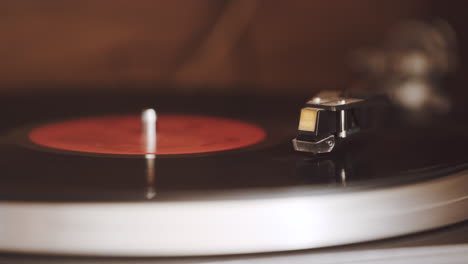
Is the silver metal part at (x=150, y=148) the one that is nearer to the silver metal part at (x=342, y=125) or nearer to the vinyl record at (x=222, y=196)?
the vinyl record at (x=222, y=196)

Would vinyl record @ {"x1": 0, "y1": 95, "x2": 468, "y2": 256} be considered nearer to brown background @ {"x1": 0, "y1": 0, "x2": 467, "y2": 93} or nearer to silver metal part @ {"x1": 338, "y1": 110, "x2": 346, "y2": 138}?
silver metal part @ {"x1": 338, "y1": 110, "x2": 346, "y2": 138}

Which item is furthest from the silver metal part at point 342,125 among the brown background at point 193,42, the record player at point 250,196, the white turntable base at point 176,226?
the brown background at point 193,42

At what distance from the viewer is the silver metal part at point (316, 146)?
56cm

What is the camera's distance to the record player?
1.45ft

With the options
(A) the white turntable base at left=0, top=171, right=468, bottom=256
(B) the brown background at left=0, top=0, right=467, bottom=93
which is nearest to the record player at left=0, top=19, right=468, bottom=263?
(A) the white turntable base at left=0, top=171, right=468, bottom=256

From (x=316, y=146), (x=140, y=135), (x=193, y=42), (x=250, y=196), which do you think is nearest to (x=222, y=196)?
(x=250, y=196)

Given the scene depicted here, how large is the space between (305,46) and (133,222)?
3.11ft

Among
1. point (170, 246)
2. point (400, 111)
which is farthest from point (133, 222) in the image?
point (400, 111)

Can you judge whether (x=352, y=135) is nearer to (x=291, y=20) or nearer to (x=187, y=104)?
(x=187, y=104)

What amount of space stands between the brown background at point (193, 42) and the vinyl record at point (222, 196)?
2.09 ft

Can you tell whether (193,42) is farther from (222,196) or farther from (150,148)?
(222,196)

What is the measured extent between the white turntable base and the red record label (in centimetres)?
20

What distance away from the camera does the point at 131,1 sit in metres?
1.29

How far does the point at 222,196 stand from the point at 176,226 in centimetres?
4
